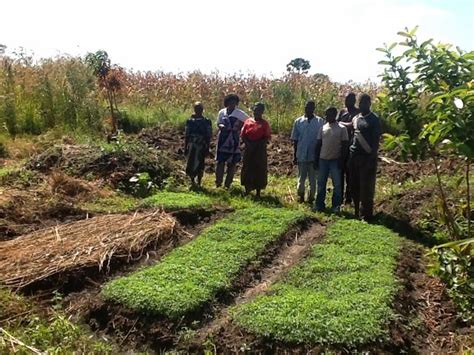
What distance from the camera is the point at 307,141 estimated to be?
9930mm

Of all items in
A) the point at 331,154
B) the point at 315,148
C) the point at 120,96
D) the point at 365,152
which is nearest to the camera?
the point at 365,152

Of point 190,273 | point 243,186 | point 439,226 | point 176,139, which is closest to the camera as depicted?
point 190,273

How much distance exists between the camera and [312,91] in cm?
1809

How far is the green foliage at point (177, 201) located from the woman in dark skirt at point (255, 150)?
86cm

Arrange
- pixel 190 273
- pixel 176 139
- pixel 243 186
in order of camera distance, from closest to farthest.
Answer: pixel 190 273 → pixel 243 186 → pixel 176 139

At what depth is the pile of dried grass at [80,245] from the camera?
21.9ft

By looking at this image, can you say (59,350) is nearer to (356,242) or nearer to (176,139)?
(356,242)

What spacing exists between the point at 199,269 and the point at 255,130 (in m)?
3.95

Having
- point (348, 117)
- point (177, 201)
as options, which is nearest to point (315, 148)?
point (348, 117)

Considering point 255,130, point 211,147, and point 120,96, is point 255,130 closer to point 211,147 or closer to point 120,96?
point 211,147

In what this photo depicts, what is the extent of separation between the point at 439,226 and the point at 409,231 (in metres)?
0.42

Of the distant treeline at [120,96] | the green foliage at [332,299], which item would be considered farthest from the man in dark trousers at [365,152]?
the distant treeline at [120,96]

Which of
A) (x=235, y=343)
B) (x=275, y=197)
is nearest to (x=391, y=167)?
(x=275, y=197)

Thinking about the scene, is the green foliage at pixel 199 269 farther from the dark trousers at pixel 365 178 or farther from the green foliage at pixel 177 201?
the dark trousers at pixel 365 178
